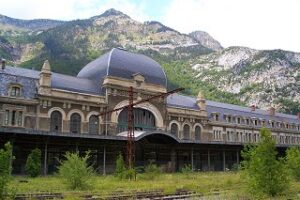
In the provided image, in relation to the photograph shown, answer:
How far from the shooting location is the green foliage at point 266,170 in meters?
18.7

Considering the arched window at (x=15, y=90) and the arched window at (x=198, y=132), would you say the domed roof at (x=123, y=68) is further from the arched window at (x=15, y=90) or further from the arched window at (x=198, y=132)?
the arched window at (x=15, y=90)

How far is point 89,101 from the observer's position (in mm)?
44719

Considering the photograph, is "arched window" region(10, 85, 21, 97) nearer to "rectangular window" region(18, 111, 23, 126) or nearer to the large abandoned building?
the large abandoned building

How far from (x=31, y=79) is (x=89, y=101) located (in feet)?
22.9

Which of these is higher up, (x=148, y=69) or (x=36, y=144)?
(x=148, y=69)

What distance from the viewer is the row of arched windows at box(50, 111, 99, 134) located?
139 feet

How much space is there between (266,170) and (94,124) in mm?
29197

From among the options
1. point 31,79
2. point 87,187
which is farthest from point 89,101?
point 87,187

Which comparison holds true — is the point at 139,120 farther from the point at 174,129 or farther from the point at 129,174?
the point at 129,174

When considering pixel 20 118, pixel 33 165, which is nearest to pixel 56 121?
pixel 20 118

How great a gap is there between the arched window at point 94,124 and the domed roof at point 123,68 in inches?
207

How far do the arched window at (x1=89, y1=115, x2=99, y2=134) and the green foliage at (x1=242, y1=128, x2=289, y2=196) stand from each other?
91.2ft

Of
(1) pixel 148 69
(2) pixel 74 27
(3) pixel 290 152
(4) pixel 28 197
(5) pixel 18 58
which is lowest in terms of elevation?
(4) pixel 28 197

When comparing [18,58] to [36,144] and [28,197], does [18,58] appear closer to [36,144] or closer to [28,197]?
[36,144]
